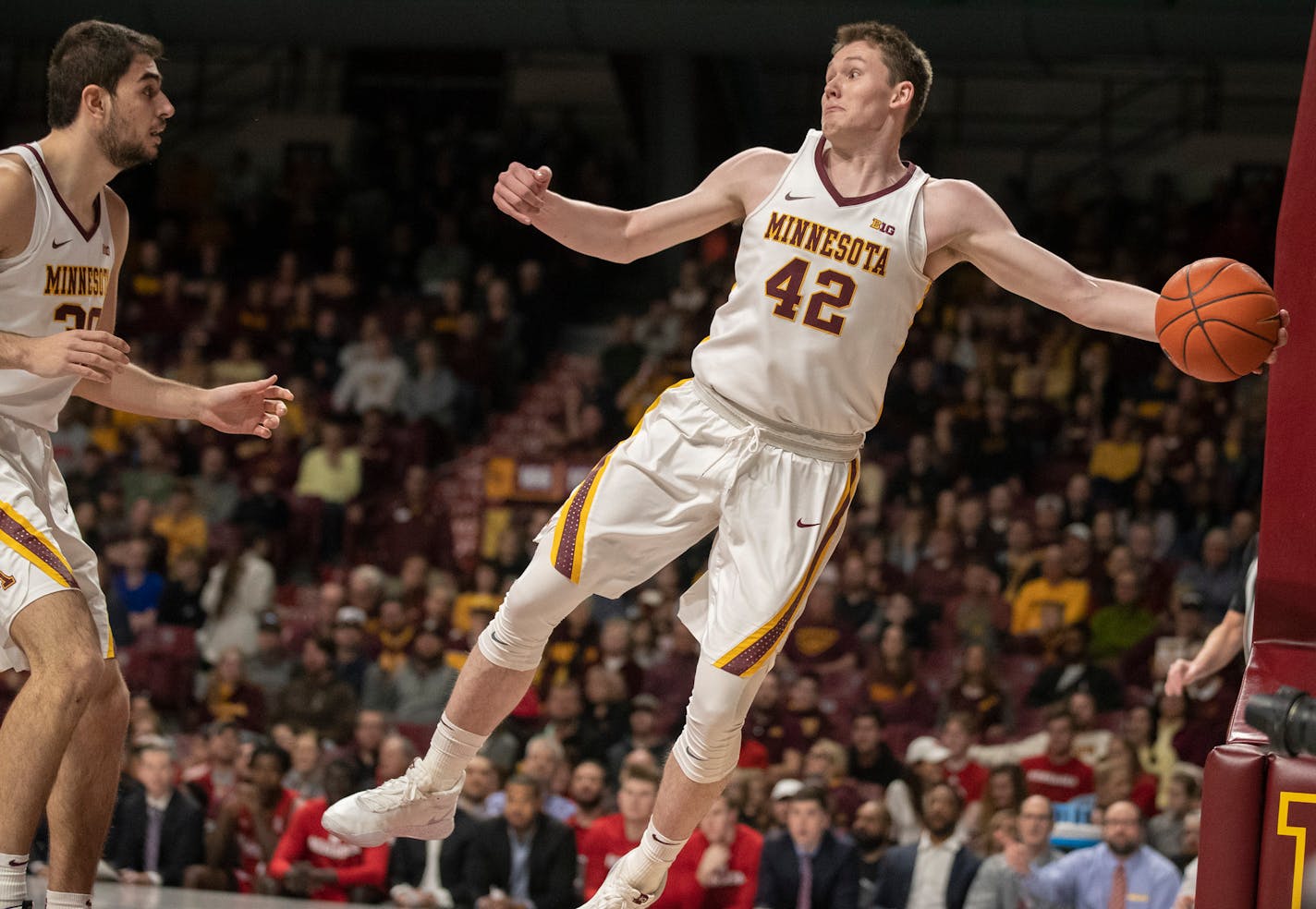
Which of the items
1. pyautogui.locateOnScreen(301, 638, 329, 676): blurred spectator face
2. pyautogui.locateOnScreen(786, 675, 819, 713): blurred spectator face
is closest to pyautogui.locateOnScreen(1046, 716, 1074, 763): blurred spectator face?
pyautogui.locateOnScreen(786, 675, 819, 713): blurred spectator face

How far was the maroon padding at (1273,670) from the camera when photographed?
4512mm

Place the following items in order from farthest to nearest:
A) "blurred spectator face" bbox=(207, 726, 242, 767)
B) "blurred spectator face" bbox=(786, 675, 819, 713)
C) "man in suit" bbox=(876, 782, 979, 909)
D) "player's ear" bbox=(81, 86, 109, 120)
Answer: "blurred spectator face" bbox=(786, 675, 819, 713) < "blurred spectator face" bbox=(207, 726, 242, 767) < "man in suit" bbox=(876, 782, 979, 909) < "player's ear" bbox=(81, 86, 109, 120)

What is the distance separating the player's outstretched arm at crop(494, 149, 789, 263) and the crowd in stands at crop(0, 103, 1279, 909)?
327 cm

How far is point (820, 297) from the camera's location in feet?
15.4

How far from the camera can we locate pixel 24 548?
4277 mm

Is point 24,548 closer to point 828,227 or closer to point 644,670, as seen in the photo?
point 828,227

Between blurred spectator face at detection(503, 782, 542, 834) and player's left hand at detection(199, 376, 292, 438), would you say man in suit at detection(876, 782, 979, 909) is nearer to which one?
blurred spectator face at detection(503, 782, 542, 834)

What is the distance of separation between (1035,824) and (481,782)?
9.33ft

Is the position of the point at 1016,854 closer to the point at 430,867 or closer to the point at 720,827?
the point at 720,827

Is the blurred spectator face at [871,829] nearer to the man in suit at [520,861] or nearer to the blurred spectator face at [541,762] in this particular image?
the man in suit at [520,861]

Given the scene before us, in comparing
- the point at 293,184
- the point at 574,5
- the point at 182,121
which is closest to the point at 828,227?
the point at 574,5

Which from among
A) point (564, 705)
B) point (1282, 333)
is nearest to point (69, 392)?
point (1282, 333)

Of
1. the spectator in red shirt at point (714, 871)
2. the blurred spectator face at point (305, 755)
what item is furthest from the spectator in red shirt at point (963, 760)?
the blurred spectator face at point (305, 755)

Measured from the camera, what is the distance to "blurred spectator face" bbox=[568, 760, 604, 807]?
8656 mm
